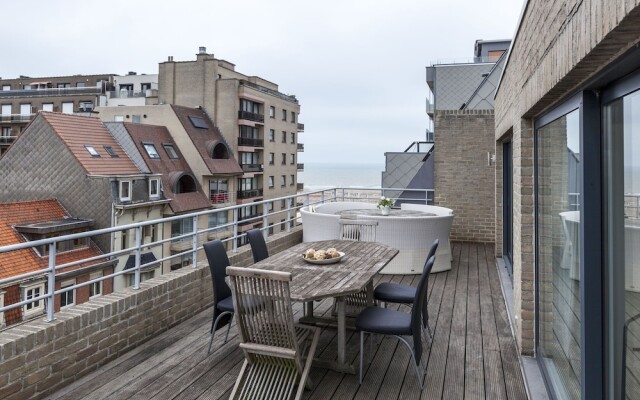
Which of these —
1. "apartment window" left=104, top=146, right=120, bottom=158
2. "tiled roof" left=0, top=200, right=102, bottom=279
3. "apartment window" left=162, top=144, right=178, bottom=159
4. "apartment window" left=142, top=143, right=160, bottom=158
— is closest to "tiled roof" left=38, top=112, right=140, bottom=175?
"apartment window" left=104, top=146, right=120, bottom=158

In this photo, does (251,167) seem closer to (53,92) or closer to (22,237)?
(22,237)

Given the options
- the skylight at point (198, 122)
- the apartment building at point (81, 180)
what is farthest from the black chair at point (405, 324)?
the skylight at point (198, 122)

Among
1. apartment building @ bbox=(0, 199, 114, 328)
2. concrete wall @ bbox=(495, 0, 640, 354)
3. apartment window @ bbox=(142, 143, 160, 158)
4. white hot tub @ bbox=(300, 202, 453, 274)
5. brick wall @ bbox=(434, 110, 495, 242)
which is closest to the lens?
concrete wall @ bbox=(495, 0, 640, 354)

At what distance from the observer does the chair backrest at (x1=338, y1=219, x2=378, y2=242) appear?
5.36 meters

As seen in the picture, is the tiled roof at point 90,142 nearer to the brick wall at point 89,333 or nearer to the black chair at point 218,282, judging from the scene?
the brick wall at point 89,333

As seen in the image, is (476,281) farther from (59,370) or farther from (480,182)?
(59,370)

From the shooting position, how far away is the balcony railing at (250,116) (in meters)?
29.7

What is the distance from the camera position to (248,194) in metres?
30.3

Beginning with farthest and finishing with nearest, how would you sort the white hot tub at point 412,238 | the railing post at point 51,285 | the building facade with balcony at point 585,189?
the white hot tub at point 412,238, the railing post at point 51,285, the building facade with balcony at point 585,189

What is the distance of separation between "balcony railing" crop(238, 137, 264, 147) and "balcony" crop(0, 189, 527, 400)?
83.3ft

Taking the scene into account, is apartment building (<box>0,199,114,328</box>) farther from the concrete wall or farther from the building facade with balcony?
the building facade with balcony

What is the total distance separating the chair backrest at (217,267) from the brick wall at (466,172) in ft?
21.7

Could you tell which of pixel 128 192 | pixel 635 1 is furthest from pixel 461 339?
pixel 128 192

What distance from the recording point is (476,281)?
6.33 meters
